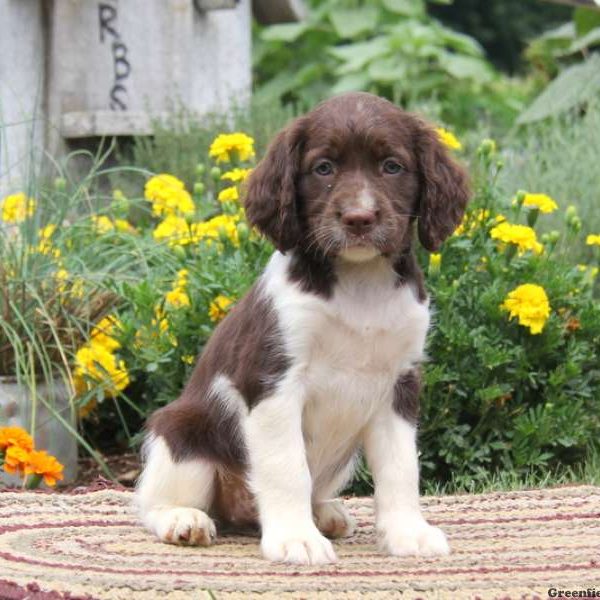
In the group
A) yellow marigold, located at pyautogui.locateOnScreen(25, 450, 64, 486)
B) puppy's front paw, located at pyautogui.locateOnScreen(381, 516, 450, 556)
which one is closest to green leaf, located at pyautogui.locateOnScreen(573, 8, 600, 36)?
yellow marigold, located at pyautogui.locateOnScreen(25, 450, 64, 486)

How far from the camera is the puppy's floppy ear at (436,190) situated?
4.05 m

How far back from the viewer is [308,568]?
3773mm

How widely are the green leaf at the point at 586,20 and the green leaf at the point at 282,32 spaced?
2.88 m

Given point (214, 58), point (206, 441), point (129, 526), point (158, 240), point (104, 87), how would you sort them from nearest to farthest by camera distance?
point (206, 441) < point (129, 526) < point (158, 240) < point (104, 87) < point (214, 58)

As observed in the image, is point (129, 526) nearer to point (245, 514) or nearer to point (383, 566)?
point (245, 514)

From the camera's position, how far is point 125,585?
3.48m

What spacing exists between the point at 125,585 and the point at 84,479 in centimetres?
261

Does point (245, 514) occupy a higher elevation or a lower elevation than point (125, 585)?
lower

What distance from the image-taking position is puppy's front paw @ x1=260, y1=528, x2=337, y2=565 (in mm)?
3834

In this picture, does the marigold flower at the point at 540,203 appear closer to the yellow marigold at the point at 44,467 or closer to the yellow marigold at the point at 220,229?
the yellow marigold at the point at 220,229

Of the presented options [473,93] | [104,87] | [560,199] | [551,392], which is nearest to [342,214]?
[551,392]

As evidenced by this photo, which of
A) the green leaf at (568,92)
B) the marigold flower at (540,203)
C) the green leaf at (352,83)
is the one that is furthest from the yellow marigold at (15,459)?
the green leaf at (352,83)

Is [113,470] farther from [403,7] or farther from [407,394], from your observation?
[403,7]

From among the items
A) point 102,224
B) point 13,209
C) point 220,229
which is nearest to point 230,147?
point 220,229
